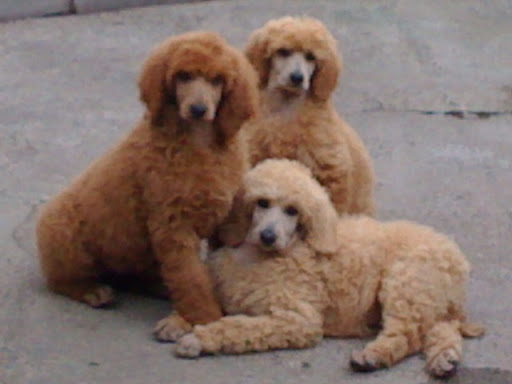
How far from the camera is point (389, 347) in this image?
15.7 ft

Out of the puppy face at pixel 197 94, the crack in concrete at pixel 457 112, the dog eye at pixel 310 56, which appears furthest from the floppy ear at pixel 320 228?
the crack in concrete at pixel 457 112

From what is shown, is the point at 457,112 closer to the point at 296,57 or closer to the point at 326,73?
the point at 326,73

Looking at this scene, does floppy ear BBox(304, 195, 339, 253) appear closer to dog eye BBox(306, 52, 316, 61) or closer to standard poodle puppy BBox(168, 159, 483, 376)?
standard poodle puppy BBox(168, 159, 483, 376)

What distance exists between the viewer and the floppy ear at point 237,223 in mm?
5043

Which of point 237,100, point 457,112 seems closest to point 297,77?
point 237,100

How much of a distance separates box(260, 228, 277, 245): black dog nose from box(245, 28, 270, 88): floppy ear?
3.37ft

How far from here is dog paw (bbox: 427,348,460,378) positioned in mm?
4707

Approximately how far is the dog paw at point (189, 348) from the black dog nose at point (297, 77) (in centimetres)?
133

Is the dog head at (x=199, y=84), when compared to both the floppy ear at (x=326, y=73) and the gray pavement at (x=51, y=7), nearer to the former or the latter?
the floppy ear at (x=326, y=73)

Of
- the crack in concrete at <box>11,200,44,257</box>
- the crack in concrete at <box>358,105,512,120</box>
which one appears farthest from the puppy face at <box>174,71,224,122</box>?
the crack in concrete at <box>358,105,512,120</box>

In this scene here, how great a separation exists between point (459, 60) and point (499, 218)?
287cm

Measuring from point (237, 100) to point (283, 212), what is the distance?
1.62ft

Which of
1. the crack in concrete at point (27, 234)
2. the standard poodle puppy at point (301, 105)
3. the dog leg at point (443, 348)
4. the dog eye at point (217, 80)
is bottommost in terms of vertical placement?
the crack in concrete at point (27, 234)

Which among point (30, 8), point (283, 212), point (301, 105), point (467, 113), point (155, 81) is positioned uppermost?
point (155, 81)
